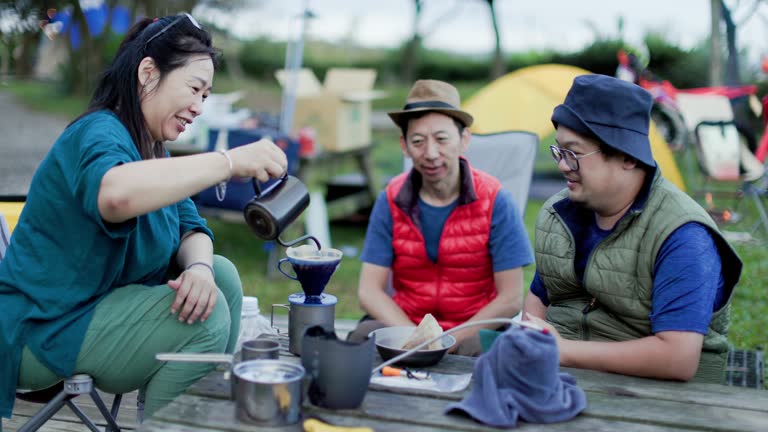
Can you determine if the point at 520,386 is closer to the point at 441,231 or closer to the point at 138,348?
the point at 138,348

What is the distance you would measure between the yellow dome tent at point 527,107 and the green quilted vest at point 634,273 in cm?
526

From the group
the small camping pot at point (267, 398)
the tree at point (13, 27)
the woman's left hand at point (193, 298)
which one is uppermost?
the tree at point (13, 27)

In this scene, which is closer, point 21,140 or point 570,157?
point 570,157

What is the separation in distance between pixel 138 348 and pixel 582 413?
3.45ft

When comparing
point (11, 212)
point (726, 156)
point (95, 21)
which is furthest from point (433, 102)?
point (95, 21)

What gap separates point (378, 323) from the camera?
2.91 meters

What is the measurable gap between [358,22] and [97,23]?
6.04 m

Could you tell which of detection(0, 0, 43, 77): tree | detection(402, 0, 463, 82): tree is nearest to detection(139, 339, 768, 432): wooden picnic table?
detection(0, 0, 43, 77): tree

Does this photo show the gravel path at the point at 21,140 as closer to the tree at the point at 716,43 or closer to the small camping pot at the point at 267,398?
the small camping pot at the point at 267,398

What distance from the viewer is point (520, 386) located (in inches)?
65.3

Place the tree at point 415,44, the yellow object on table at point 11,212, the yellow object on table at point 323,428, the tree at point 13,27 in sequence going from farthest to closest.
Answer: the tree at point 415,44 < the tree at point 13,27 < the yellow object on table at point 11,212 < the yellow object on table at point 323,428

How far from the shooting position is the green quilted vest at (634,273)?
2111 millimetres

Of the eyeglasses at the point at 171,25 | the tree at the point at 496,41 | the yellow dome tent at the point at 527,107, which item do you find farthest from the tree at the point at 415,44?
the eyeglasses at the point at 171,25

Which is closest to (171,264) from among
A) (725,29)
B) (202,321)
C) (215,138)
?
(202,321)
